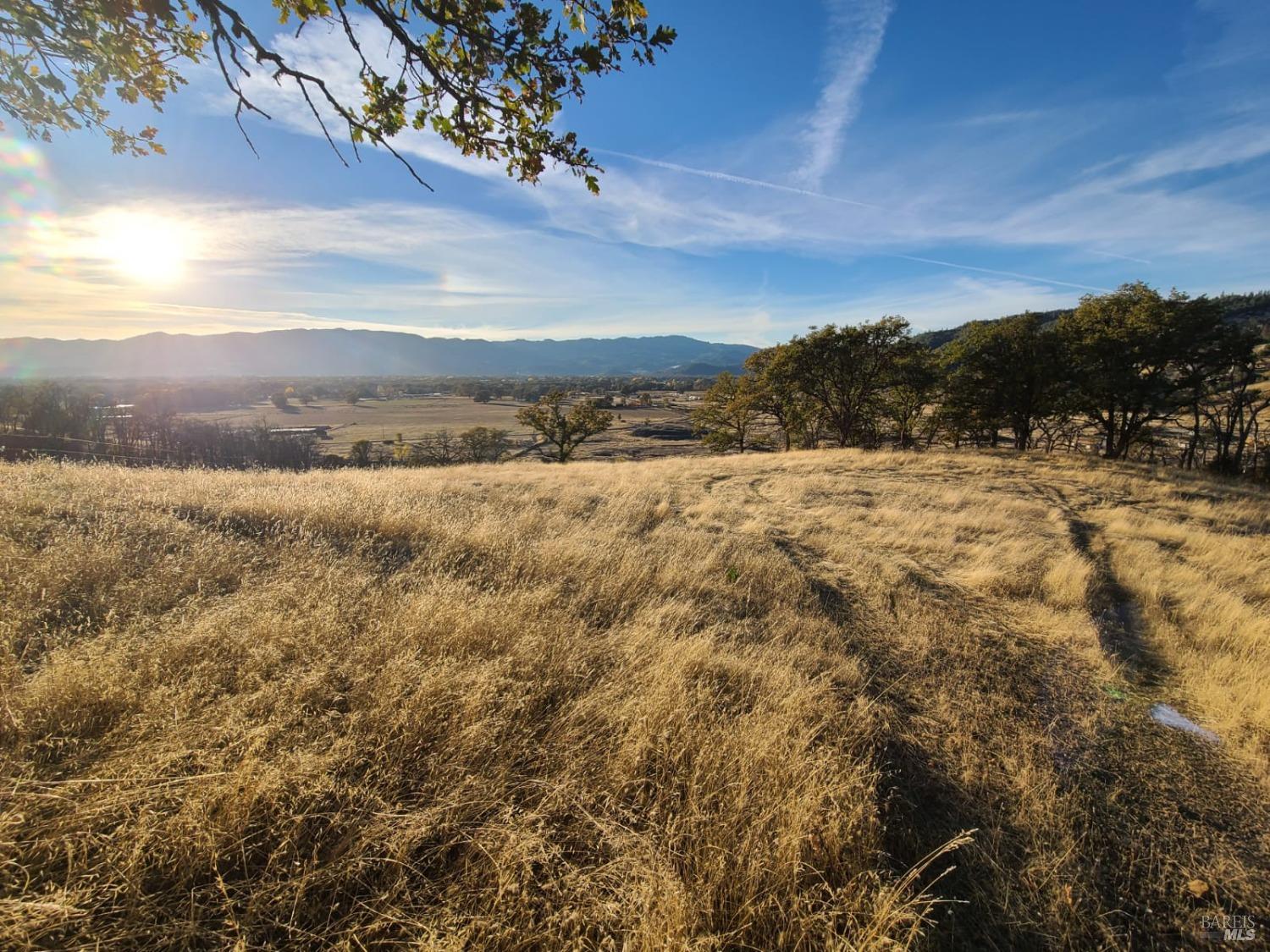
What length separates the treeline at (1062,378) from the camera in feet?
62.8

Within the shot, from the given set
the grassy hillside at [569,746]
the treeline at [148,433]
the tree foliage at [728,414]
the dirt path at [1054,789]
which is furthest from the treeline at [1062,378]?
the treeline at [148,433]

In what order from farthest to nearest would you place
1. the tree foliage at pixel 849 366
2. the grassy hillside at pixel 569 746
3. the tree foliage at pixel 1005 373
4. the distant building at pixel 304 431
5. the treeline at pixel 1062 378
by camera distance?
1. the distant building at pixel 304 431
2. the tree foliage at pixel 849 366
3. the tree foliage at pixel 1005 373
4. the treeline at pixel 1062 378
5. the grassy hillside at pixel 569 746

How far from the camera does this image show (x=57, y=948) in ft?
5.02

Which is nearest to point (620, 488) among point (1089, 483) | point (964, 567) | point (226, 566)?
point (964, 567)

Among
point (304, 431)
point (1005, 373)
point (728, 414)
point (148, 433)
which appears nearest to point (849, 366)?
point (1005, 373)

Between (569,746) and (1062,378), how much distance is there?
2829 cm

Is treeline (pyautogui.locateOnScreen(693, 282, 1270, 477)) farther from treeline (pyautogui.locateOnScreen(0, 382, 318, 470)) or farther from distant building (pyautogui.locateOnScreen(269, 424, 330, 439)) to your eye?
distant building (pyautogui.locateOnScreen(269, 424, 330, 439))

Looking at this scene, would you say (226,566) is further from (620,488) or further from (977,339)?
(977,339)

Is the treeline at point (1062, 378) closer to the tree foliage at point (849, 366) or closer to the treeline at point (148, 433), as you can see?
the tree foliage at point (849, 366)

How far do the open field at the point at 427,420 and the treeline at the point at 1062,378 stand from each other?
133 feet

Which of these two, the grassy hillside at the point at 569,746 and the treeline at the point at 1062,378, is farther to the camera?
the treeline at the point at 1062,378

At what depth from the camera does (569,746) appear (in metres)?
2.77

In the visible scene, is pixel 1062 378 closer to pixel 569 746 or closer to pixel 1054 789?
pixel 1054 789

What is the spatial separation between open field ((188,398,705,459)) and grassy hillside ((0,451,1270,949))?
61.9m
